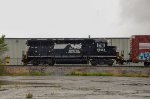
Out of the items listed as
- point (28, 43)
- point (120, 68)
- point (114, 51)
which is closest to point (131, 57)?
point (114, 51)

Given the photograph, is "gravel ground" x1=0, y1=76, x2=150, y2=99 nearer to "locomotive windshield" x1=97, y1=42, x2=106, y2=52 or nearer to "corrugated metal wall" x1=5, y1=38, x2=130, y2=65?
"locomotive windshield" x1=97, y1=42, x2=106, y2=52

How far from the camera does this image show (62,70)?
1597 inches

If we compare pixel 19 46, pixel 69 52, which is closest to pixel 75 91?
pixel 69 52

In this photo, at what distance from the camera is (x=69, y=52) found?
44031 millimetres

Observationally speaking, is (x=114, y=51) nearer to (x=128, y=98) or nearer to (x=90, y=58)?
(x=90, y=58)

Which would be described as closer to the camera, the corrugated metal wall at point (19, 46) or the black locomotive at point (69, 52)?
the black locomotive at point (69, 52)

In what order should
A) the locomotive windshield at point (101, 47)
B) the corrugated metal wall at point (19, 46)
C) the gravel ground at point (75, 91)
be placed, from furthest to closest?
the corrugated metal wall at point (19, 46), the locomotive windshield at point (101, 47), the gravel ground at point (75, 91)

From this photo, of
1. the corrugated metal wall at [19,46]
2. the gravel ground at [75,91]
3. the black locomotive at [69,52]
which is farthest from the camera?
the corrugated metal wall at [19,46]

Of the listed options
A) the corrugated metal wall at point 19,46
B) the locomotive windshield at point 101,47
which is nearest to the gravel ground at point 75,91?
the locomotive windshield at point 101,47

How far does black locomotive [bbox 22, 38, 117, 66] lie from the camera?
144 ft

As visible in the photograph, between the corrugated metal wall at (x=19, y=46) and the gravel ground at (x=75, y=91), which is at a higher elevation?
the corrugated metal wall at (x=19, y=46)

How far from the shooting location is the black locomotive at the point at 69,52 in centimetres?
4381

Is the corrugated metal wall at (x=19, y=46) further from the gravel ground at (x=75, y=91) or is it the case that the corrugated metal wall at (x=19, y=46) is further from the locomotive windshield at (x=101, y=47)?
the gravel ground at (x=75, y=91)

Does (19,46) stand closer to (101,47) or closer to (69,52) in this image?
(69,52)
